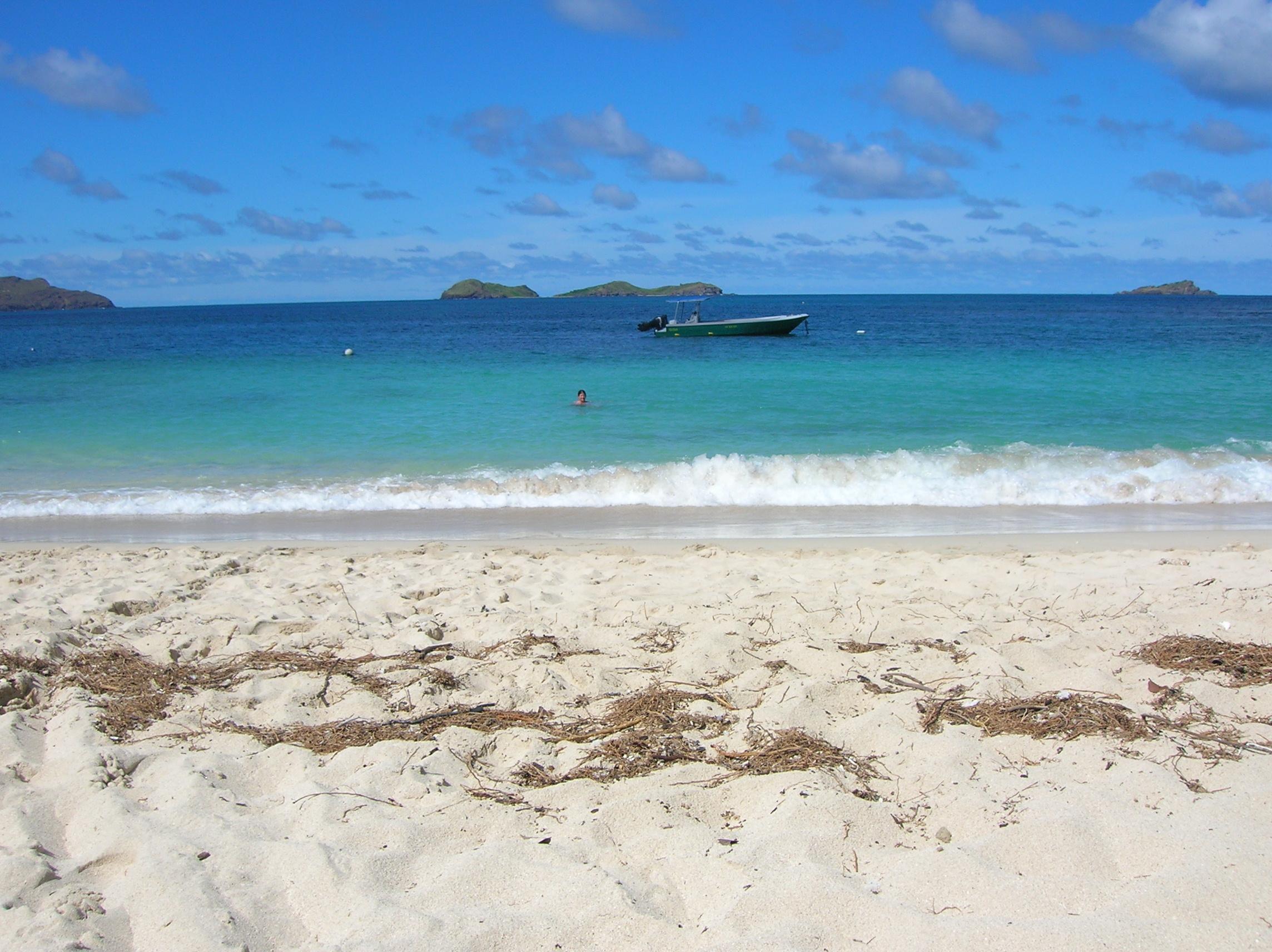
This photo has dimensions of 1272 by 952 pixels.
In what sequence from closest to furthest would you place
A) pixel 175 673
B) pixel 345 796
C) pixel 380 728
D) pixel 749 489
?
pixel 345 796 → pixel 380 728 → pixel 175 673 → pixel 749 489

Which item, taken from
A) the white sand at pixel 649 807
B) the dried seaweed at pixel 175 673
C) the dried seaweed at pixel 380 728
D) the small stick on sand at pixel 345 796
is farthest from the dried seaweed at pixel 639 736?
the dried seaweed at pixel 175 673

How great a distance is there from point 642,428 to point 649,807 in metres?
13.1

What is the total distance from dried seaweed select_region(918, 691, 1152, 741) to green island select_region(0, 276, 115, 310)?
171 m

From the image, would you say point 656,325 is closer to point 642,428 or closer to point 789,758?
point 642,428

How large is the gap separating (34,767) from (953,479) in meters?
10.4

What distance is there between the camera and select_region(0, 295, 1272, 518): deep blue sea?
1113 cm

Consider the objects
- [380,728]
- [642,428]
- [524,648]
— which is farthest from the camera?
[642,428]

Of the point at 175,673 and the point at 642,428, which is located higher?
the point at 642,428

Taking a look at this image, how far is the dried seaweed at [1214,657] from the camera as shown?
437 centimetres

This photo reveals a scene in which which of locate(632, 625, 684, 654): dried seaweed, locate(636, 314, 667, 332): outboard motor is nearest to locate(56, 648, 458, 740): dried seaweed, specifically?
locate(632, 625, 684, 654): dried seaweed

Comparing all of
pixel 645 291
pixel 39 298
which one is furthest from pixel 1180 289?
pixel 39 298

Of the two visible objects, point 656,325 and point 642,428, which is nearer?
point 642,428

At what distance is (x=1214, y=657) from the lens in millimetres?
4582

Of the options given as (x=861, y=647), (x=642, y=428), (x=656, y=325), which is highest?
(x=656, y=325)
